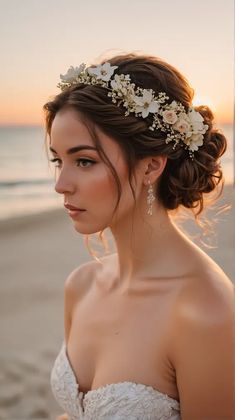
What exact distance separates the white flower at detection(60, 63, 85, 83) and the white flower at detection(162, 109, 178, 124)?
48 centimetres

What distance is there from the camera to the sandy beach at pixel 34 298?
4609 millimetres

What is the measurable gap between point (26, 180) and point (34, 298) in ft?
42.7

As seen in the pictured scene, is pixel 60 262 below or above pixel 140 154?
below

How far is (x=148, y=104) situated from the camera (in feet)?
8.75

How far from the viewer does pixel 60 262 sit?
9.12 meters

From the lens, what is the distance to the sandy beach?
461cm

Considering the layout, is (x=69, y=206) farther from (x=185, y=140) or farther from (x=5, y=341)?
(x=5, y=341)

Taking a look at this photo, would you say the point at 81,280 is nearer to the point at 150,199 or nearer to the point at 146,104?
the point at 150,199

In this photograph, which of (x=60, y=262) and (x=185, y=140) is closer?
(x=185, y=140)

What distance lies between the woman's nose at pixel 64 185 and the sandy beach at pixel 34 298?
1243 mm

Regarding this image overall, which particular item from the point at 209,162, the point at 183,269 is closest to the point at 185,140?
the point at 209,162

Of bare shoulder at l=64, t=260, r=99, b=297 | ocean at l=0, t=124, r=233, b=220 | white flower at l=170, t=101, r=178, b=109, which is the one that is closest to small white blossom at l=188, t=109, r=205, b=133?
white flower at l=170, t=101, r=178, b=109

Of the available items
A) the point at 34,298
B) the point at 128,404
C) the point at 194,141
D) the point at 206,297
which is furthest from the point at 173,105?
the point at 34,298

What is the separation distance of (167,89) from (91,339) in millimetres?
1248
